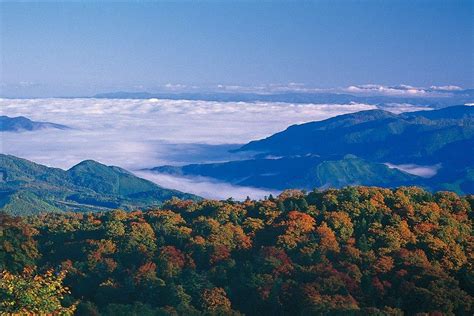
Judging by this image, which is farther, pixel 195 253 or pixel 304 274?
pixel 195 253

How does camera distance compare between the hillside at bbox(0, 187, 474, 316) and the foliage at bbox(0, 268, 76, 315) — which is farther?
the hillside at bbox(0, 187, 474, 316)

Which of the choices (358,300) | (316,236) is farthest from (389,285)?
(316,236)

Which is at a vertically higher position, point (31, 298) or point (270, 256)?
point (31, 298)

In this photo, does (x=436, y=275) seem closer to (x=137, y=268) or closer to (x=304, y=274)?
(x=304, y=274)

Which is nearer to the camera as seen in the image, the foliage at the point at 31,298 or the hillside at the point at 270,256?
the foliage at the point at 31,298

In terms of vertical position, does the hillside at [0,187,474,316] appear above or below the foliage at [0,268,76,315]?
below

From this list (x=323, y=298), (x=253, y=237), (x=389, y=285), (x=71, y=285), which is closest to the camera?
(x=323, y=298)

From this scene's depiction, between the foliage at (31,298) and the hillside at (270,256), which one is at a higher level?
the foliage at (31,298)

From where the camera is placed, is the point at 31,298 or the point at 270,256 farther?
the point at 270,256
